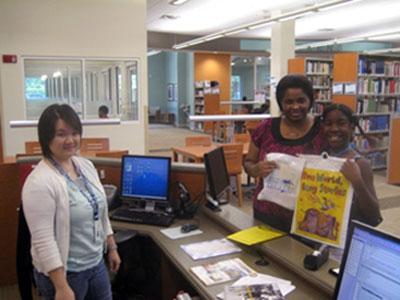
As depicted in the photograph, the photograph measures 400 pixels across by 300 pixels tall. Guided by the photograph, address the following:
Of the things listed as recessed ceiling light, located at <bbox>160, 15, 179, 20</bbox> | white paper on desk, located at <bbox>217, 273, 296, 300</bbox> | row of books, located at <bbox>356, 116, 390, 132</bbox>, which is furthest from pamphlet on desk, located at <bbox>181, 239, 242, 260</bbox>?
recessed ceiling light, located at <bbox>160, 15, 179, 20</bbox>

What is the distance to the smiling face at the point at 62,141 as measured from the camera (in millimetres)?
1688

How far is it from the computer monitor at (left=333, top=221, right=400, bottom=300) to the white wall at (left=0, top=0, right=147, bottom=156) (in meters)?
6.34

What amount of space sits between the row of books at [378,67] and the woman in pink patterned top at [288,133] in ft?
19.6

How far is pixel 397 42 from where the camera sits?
1488 centimetres

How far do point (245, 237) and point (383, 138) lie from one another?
22.6ft

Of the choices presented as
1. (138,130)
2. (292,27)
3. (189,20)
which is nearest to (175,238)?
(138,130)

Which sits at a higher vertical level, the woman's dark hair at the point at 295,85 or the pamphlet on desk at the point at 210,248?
the woman's dark hair at the point at 295,85

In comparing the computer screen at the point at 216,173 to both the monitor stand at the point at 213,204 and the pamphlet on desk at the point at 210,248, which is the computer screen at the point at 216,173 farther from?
the pamphlet on desk at the point at 210,248

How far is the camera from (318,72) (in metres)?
8.69

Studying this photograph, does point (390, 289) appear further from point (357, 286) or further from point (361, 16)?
point (361, 16)

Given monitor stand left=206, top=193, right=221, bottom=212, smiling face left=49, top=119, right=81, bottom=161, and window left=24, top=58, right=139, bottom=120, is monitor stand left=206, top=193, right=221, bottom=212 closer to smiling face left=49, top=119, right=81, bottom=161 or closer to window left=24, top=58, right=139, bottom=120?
smiling face left=49, top=119, right=81, bottom=161

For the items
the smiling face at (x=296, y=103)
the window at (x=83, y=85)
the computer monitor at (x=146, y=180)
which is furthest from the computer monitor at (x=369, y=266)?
the window at (x=83, y=85)

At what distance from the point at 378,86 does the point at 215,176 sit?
6.32 m

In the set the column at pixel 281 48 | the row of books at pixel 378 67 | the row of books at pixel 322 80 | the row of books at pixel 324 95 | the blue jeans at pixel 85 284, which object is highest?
the column at pixel 281 48
